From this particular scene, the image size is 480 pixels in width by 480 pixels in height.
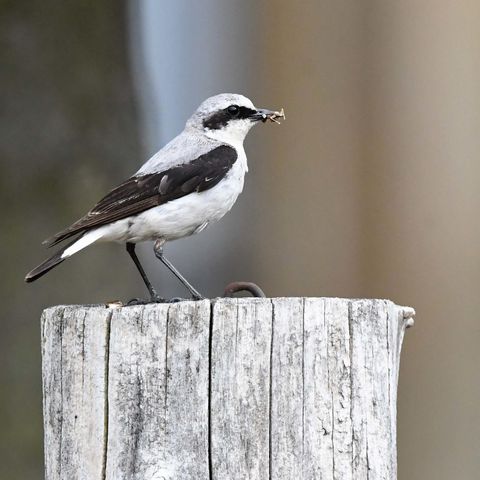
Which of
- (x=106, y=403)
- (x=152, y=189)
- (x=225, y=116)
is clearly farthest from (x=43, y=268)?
(x=225, y=116)

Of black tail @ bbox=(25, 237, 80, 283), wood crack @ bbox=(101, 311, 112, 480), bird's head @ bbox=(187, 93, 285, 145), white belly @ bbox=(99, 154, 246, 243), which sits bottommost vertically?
wood crack @ bbox=(101, 311, 112, 480)

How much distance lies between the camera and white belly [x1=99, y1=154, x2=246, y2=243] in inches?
189

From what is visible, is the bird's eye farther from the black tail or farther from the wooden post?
the wooden post

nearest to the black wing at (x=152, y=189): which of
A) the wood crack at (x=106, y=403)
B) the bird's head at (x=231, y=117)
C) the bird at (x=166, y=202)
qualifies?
the bird at (x=166, y=202)

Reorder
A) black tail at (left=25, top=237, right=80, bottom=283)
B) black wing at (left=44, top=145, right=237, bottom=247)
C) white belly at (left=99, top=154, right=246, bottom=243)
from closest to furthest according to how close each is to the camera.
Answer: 1. black tail at (left=25, top=237, right=80, bottom=283)
2. black wing at (left=44, top=145, right=237, bottom=247)
3. white belly at (left=99, top=154, right=246, bottom=243)

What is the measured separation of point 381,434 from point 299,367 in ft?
1.08

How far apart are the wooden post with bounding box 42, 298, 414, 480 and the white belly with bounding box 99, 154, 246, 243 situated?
1.43 meters

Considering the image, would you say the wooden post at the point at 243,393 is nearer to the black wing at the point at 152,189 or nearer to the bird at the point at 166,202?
the bird at the point at 166,202

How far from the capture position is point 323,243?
7086 millimetres

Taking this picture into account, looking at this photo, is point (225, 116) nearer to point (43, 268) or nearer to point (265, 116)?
point (265, 116)

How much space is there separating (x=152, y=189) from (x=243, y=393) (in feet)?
5.63

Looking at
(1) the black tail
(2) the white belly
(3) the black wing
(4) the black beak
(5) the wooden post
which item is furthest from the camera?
(4) the black beak

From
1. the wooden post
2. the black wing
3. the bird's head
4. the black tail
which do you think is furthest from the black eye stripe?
the wooden post

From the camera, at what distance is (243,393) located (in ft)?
10.7
